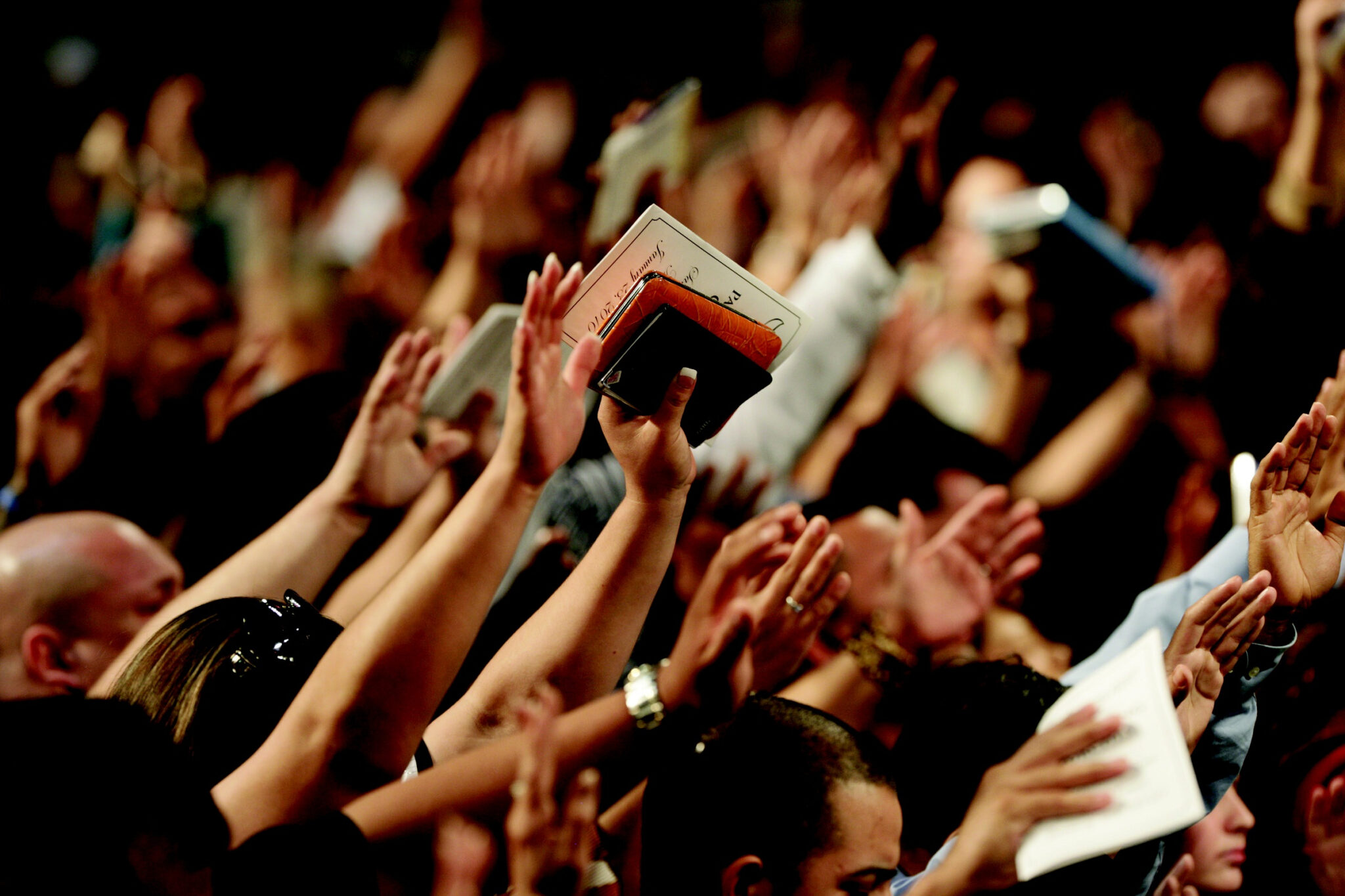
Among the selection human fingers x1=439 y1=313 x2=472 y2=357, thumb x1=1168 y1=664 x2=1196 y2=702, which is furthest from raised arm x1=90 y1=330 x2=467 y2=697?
thumb x1=1168 y1=664 x2=1196 y2=702

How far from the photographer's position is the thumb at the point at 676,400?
4.09ft

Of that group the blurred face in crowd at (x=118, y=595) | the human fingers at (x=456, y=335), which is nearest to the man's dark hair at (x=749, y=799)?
the blurred face in crowd at (x=118, y=595)

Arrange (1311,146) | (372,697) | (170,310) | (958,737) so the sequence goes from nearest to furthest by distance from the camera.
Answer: (372,697), (958,737), (1311,146), (170,310)

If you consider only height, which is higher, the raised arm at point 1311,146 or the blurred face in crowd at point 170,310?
the raised arm at point 1311,146

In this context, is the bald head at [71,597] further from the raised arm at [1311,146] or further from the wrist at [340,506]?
the raised arm at [1311,146]

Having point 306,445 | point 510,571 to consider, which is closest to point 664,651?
point 510,571

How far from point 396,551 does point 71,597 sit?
52 cm

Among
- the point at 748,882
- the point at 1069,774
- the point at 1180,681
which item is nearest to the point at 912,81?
the point at 1180,681

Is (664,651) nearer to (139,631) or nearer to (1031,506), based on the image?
(1031,506)

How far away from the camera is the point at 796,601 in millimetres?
1298

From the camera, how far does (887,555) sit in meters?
1.90

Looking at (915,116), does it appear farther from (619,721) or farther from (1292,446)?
(619,721)

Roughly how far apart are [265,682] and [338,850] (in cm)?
29

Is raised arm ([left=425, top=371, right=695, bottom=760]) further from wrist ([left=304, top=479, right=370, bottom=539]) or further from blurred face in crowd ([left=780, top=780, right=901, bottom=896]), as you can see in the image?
wrist ([left=304, top=479, right=370, bottom=539])
